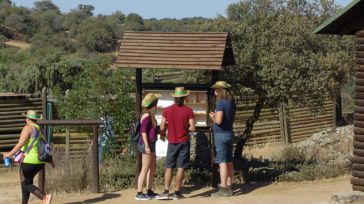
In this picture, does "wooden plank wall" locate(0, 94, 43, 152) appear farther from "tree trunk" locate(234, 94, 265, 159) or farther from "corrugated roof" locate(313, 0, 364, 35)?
"corrugated roof" locate(313, 0, 364, 35)

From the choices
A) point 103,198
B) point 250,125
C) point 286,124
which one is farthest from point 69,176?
point 286,124

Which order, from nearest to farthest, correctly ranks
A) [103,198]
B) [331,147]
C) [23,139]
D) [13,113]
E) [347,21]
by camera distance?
[23,139], [347,21], [103,198], [331,147], [13,113]

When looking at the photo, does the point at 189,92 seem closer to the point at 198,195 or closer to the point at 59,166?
the point at 198,195

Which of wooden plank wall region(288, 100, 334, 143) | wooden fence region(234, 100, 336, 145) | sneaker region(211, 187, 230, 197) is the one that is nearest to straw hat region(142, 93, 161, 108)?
sneaker region(211, 187, 230, 197)

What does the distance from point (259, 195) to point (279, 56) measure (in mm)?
2933

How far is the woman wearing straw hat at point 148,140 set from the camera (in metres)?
10.8

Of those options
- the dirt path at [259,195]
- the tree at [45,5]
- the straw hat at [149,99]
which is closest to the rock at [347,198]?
the dirt path at [259,195]

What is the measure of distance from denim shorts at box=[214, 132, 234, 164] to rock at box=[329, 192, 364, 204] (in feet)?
5.81

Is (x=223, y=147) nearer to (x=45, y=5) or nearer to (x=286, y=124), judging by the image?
(x=286, y=124)

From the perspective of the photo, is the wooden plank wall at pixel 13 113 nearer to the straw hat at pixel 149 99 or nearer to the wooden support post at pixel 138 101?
the wooden support post at pixel 138 101

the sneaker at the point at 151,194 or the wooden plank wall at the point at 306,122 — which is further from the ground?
the wooden plank wall at the point at 306,122

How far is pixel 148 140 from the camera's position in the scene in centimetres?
1087

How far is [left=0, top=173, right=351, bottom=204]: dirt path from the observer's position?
10594 mm

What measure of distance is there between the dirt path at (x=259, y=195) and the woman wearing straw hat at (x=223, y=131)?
0.91ft
